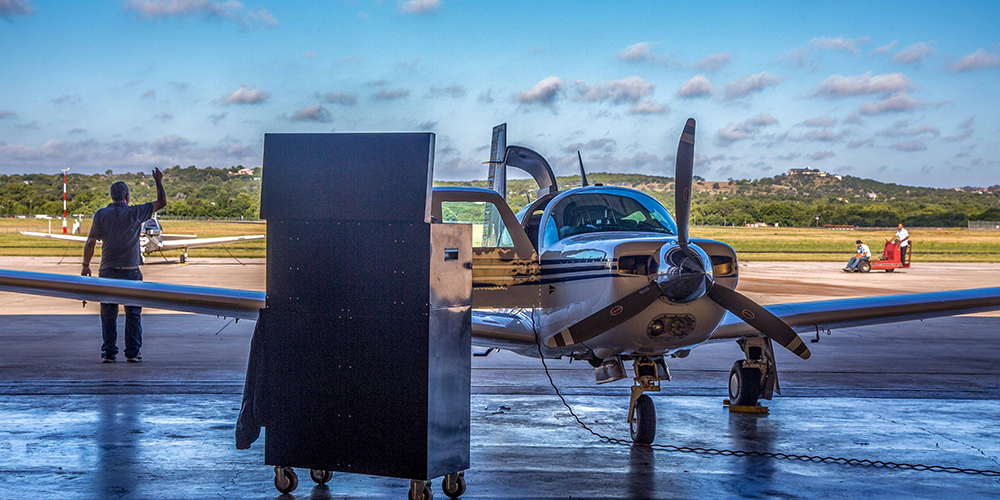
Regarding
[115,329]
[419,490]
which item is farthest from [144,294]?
[419,490]

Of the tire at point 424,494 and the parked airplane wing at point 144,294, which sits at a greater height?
the parked airplane wing at point 144,294

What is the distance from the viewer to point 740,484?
4859 mm

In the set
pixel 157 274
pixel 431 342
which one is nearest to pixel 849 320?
pixel 431 342

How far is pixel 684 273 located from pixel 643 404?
128 centimetres

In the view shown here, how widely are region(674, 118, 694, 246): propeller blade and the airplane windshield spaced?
843 millimetres

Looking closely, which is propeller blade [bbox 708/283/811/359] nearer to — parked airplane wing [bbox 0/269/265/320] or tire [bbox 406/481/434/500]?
tire [bbox 406/481/434/500]

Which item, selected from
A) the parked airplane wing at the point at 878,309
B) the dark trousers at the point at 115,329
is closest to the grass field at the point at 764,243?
the dark trousers at the point at 115,329

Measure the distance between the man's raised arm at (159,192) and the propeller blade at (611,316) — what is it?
460 cm

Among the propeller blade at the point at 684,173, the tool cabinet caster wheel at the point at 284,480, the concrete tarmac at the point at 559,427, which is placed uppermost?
the propeller blade at the point at 684,173

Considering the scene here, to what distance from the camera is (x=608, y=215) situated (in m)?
6.75

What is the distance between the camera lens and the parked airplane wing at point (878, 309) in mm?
7109

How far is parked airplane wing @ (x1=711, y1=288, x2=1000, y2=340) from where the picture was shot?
23.3ft

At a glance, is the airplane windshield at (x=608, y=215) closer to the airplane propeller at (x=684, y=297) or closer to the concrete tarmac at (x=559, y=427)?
the airplane propeller at (x=684, y=297)

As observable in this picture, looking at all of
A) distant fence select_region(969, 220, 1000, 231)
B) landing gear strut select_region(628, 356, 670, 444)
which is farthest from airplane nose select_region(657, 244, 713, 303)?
distant fence select_region(969, 220, 1000, 231)
